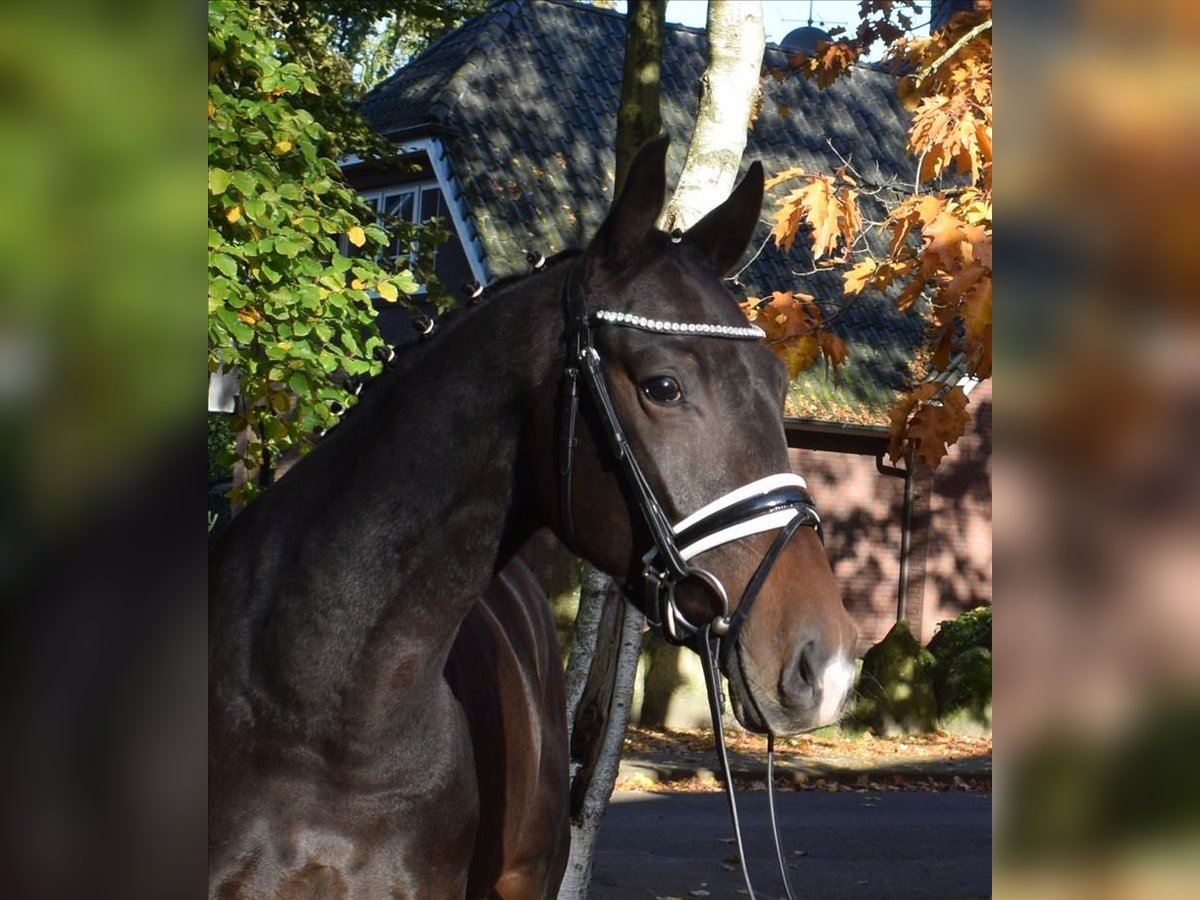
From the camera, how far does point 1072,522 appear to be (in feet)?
2.23

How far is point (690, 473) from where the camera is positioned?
2.64 meters

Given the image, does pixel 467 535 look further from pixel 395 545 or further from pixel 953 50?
pixel 953 50

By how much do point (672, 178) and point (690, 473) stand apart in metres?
16.0

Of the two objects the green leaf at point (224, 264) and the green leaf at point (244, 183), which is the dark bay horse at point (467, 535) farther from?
the green leaf at point (244, 183)

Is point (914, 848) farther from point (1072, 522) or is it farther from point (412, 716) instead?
point (1072, 522)

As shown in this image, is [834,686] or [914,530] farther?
[914,530]

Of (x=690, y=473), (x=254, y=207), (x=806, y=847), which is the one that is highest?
(x=254, y=207)

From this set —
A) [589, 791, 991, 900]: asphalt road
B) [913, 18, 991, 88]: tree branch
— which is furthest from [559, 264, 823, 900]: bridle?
[589, 791, 991, 900]: asphalt road

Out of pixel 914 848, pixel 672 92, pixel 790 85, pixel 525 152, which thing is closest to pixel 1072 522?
pixel 914 848

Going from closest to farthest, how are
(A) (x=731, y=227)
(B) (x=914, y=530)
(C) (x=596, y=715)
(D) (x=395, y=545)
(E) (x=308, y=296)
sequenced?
(D) (x=395, y=545)
(A) (x=731, y=227)
(C) (x=596, y=715)
(E) (x=308, y=296)
(B) (x=914, y=530)

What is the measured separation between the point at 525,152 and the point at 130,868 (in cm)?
1882

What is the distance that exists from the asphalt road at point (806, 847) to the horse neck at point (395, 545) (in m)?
6.14

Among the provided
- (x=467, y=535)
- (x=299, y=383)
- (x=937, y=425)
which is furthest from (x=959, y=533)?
(x=467, y=535)

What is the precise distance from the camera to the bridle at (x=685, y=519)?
256 cm
